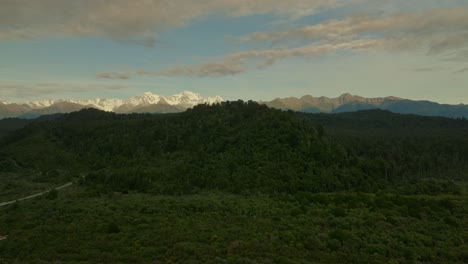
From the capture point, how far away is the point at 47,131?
17138cm

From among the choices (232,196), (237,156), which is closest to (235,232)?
(232,196)

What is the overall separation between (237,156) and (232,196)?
2975 cm

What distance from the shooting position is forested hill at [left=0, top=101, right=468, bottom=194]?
282ft

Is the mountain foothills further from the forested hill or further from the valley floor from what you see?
the forested hill

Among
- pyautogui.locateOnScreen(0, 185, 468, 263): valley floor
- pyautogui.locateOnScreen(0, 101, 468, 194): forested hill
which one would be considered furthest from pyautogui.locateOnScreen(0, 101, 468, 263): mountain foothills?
pyautogui.locateOnScreen(0, 101, 468, 194): forested hill

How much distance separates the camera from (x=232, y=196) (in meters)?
69.2

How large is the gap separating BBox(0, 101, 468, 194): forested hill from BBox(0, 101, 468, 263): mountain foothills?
1.63 ft

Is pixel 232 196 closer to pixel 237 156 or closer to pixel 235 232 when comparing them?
pixel 237 156

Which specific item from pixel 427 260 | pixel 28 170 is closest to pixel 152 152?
pixel 28 170

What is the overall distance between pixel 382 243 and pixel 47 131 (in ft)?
557

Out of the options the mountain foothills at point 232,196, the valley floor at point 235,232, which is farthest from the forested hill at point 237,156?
the valley floor at point 235,232

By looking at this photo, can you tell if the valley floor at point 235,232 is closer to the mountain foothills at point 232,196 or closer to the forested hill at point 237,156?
the mountain foothills at point 232,196

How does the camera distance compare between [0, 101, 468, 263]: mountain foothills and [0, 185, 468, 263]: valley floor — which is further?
[0, 101, 468, 263]: mountain foothills

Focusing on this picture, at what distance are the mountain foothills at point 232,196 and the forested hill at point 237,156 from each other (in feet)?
1.63
